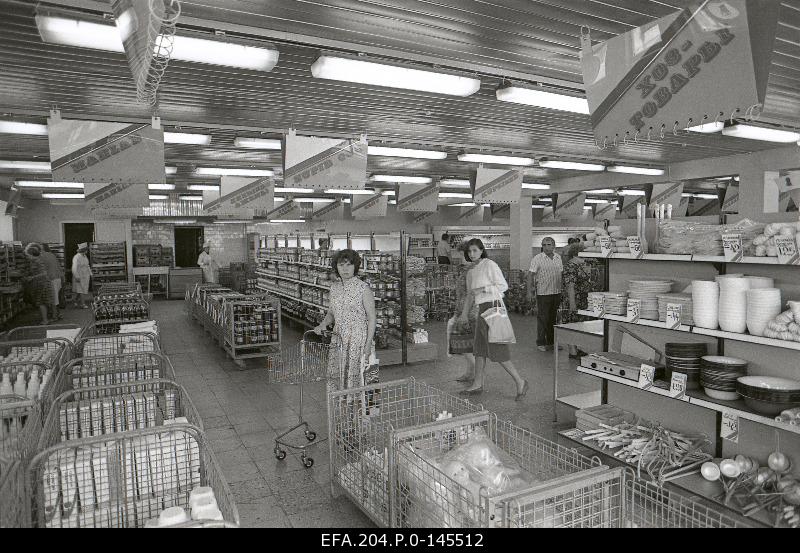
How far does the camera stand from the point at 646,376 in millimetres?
4516

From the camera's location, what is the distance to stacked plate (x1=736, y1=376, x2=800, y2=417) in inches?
143

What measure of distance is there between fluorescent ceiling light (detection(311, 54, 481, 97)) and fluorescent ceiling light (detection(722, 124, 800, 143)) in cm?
493

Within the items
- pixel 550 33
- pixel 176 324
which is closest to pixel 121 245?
pixel 176 324

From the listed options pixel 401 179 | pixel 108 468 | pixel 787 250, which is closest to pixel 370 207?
pixel 401 179

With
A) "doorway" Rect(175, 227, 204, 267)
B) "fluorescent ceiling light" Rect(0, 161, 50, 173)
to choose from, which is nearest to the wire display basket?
"fluorescent ceiling light" Rect(0, 161, 50, 173)

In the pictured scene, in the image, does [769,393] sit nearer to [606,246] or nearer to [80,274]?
[606,246]

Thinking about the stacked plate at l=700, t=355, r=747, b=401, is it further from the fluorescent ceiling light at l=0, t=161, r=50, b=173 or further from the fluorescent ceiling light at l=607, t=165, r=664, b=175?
the fluorescent ceiling light at l=0, t=161, r=50, b=173

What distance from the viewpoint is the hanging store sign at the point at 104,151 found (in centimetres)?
604

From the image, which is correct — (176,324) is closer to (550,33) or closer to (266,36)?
(266,36)

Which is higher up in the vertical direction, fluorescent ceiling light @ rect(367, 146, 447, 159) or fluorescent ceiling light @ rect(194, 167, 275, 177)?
fluorescent ceiling light @ rect(367, 146, 447, 159)

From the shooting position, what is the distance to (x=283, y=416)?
21.2 ft

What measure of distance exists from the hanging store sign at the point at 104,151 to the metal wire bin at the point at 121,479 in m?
4.00
